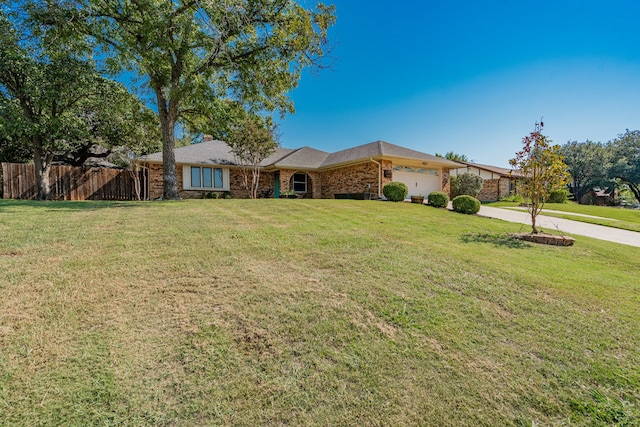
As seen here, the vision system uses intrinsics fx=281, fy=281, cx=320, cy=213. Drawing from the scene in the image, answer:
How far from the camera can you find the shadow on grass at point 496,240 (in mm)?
6361

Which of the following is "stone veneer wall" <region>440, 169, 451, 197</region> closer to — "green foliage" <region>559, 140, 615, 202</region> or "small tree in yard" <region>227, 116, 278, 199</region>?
"small tree in yard" <region>227, 116, 278, 199</region>

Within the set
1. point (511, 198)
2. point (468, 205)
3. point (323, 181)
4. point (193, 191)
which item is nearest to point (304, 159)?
point (323, 181)

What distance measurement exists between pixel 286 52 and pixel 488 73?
897cm

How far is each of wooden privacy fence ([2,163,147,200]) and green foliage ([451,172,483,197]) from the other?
20.9m

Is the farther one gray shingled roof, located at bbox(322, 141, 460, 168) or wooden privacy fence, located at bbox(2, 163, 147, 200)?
gray shingled roof, located at bbox(322, 141, 460, 168)

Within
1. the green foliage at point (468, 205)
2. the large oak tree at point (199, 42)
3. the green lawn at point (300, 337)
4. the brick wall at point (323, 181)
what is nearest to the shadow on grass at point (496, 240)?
the green lawn at point (300, 337)

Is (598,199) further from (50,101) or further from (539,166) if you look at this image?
(50,101)

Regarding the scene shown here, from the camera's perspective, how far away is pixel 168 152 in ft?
37.9

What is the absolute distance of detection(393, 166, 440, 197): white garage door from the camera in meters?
17.2

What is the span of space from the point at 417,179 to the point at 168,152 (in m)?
14.0

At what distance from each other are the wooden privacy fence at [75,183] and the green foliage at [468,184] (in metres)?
20.9

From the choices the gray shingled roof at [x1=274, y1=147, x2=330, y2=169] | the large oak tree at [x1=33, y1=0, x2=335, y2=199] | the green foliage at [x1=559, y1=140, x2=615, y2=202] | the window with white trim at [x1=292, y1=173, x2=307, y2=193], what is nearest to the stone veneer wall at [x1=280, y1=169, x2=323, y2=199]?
the window with white trim at [x1=292, y1=173, x2=307, y2=193]

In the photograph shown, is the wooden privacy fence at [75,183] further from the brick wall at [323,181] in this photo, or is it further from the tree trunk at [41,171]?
the brick wall at [323,181]

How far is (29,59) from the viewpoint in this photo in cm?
1253
